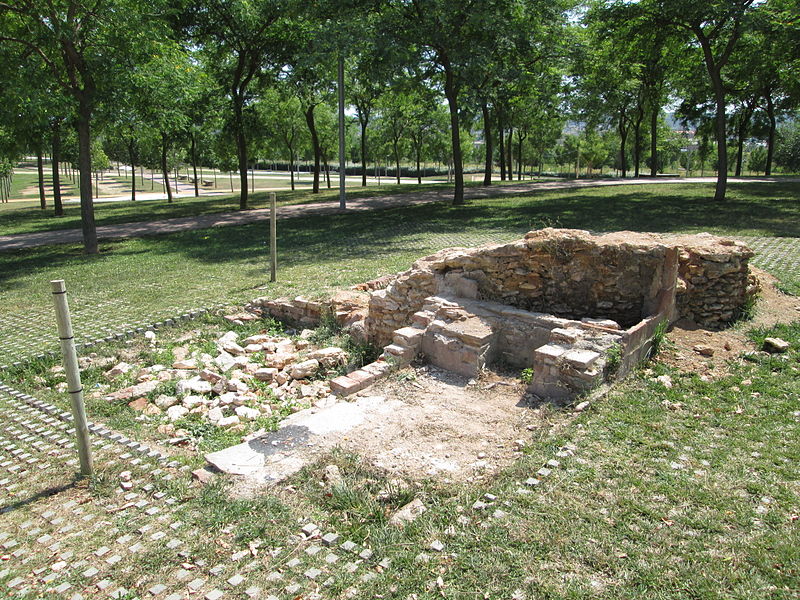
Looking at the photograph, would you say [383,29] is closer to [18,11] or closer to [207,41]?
[207,41]

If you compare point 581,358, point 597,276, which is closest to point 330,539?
point 581,358

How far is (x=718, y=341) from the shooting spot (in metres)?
7.23

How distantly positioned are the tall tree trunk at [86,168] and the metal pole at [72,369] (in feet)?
39.6

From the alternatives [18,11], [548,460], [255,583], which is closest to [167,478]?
[255,583]

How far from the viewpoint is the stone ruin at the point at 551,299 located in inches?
266

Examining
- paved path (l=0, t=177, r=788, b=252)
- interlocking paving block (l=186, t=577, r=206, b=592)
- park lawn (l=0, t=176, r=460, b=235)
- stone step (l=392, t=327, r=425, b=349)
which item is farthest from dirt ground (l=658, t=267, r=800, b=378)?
park lawn (l=0, t=176, r=460, b=235)

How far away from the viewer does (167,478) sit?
484 cm

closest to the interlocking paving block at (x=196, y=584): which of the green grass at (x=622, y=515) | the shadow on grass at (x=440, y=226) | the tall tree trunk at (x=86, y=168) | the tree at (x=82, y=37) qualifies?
the green grass at (x=622, y=515)

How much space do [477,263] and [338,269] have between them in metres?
5.18

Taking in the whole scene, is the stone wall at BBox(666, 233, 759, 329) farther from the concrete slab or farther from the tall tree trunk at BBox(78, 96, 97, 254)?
the tall tree trunk at BBox(78, 96, 97, 254)

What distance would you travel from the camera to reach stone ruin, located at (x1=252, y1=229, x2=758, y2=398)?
6766mm

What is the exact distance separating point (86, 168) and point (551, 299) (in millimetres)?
13459

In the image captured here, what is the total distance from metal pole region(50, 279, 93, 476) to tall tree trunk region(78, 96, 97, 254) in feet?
39.6

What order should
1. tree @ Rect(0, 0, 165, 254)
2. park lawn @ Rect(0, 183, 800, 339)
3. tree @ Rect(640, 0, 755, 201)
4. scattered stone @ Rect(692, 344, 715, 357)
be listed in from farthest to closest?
tree @ Rect(640, 0, 755, 201) < tree @ Rect(0, 0, 165, 254) < park lawn @ Rect(0, 183, 800, 339) < scattered stone @ Rect(692, 344, 715, 357)
